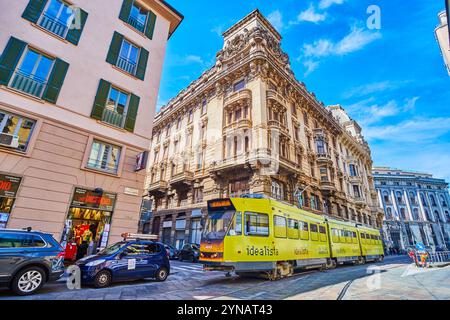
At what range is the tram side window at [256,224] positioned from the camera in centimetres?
969

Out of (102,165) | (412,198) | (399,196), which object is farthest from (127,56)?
(412,198)

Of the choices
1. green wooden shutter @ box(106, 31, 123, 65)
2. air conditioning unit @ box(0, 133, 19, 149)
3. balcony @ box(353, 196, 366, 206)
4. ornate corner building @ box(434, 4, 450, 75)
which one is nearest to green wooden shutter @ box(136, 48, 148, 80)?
green wooden shutter @ box(106, 31, 123, 65)

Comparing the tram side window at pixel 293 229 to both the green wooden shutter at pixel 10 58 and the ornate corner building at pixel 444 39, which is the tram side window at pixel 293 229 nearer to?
the green wooden shutter at pixel 10 58

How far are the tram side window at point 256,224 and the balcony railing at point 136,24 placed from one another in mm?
13823

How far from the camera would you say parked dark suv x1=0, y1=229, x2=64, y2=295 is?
19.0ft

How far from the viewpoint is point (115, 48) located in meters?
13.0

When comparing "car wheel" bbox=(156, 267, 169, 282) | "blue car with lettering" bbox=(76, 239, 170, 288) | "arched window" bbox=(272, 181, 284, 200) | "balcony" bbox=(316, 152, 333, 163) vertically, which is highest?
"balcony" bbox=(316, 152, 333, 163)

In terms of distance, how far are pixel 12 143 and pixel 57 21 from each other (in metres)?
6.86

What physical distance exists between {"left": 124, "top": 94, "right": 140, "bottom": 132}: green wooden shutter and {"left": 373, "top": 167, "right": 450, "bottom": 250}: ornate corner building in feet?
219

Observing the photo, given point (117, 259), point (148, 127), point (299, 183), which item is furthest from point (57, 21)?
point (299, 183)

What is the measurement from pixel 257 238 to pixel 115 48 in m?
13.2

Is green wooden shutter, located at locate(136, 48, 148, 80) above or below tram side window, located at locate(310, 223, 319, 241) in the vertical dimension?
above

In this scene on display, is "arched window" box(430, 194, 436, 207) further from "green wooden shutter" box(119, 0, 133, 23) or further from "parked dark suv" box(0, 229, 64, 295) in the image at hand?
"parked dark suv" box(0, 229, 64, 295)

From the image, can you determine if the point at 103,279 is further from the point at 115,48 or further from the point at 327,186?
the point at 327,186
